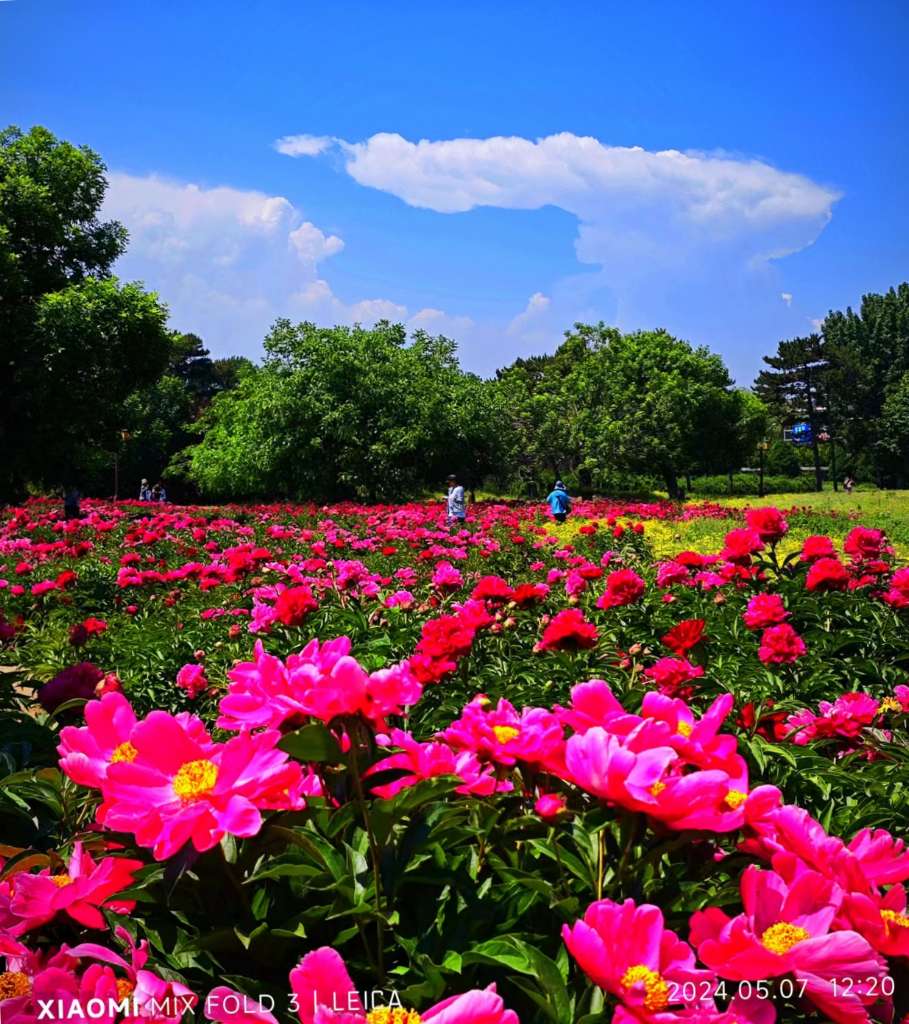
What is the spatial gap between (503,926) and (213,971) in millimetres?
391

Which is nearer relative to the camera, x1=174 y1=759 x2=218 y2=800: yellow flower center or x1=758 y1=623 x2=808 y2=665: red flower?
x1=174 y1=759 x2=218 y2=800: yellow flower center

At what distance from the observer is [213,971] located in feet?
3.29

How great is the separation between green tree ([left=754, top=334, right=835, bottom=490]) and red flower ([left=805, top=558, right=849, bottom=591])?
53.5 metres

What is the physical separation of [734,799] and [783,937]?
210 millimetres

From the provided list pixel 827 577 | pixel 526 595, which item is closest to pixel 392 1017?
pixel 526 595

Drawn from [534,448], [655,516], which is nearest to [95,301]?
[655,516]

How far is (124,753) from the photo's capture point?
1107 millimetres

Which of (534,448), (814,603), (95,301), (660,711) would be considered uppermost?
(95,301)

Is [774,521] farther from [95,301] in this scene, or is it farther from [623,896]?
[95,301]

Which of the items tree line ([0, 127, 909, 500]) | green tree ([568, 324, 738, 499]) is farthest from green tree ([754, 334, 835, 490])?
green tree ([568, 324, 738, 499])

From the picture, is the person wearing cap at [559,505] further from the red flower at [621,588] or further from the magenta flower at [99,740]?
the magenta flower at [99,740]

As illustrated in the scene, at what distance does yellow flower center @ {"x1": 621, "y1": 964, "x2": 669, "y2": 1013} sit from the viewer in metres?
0.82

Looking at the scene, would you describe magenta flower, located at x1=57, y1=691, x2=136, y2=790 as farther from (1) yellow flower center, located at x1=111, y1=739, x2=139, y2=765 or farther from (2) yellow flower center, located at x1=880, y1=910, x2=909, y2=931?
(2) yellow flower center, located at x1=880, y1=910, x2=909, y2=931

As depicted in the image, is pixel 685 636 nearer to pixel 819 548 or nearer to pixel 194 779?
pixel 194 779
